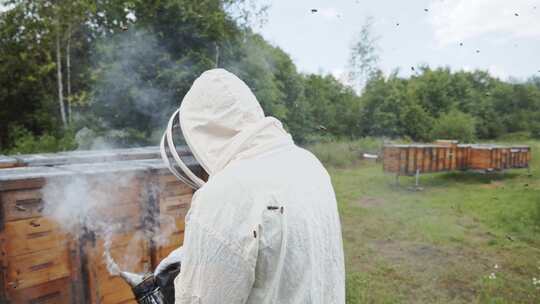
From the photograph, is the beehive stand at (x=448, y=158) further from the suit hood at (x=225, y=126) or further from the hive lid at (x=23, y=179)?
the suit hood at (x=225, y=126)

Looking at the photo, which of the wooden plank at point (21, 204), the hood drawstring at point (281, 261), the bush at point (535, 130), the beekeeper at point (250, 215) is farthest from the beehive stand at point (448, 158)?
the bush at point (535, 130)

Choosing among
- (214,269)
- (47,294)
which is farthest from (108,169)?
(214,269)

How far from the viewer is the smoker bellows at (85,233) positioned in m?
1.97

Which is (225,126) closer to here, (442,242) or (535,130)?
(442,242)

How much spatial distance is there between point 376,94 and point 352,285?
1870cm

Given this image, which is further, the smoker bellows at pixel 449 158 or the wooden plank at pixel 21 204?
the smoker bellows at pixel 449 158

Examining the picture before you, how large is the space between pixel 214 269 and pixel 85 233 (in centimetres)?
166

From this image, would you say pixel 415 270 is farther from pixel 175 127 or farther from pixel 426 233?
pixel 175 127

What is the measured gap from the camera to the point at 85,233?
7.34 ft

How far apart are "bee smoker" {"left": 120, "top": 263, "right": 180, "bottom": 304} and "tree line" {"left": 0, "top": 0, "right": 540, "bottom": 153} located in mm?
8084

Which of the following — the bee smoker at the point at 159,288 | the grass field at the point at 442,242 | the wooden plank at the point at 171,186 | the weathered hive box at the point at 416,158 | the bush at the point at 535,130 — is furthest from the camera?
the bush at the point at 535,130

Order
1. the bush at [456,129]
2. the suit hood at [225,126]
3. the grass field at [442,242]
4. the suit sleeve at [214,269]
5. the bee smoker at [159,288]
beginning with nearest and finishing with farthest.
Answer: the suit sleeve at [214,269] → the suit hood at [225,126] → the bee smoker at [159,288] → the grass field at [442,242] → the bush at [456,129]

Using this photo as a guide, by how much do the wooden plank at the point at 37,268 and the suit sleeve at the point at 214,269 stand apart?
1535 millimetres

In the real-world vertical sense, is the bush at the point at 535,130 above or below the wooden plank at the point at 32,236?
above
